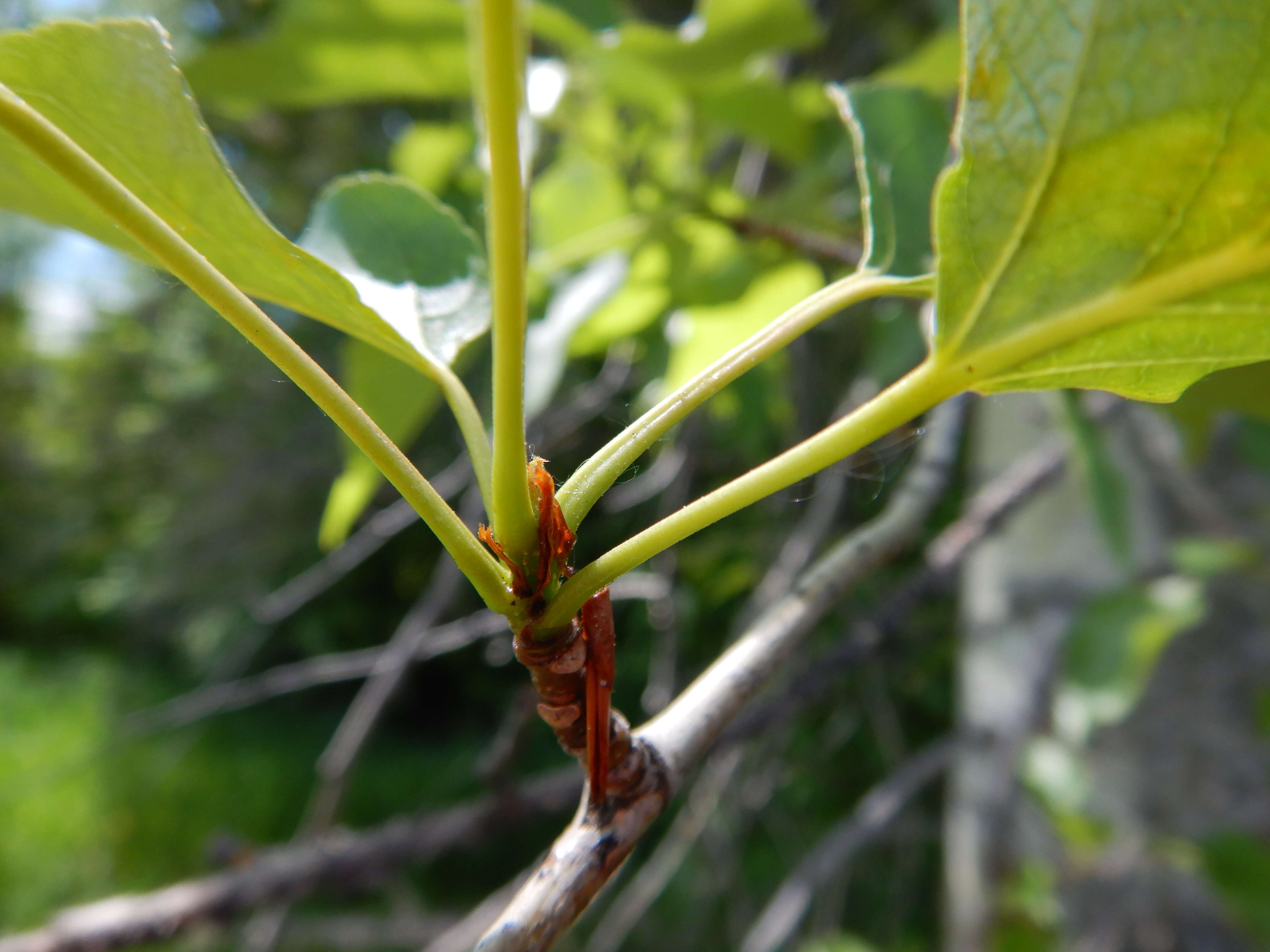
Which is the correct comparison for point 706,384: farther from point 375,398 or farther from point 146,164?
point 375,398

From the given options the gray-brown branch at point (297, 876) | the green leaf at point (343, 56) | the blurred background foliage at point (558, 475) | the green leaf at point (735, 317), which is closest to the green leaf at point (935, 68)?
the blurred background foliage at point (558, 475)

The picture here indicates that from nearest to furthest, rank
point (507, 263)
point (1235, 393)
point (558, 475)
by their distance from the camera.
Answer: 1. point (507, 263)
2. point (1235, 393)
3. point (558, 475)

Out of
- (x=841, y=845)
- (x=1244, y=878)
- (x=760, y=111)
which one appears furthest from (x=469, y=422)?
(x=1244, y=878)

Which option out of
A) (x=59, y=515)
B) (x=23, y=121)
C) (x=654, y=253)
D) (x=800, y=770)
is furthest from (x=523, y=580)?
(x=59, y=515)

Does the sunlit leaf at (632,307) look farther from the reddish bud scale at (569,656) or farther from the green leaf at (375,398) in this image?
the reddish bud scale at (569,656)

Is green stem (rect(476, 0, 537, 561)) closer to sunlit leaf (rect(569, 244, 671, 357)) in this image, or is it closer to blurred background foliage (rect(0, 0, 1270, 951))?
blurred background foliage (rect(0, 0, 1270, 951))

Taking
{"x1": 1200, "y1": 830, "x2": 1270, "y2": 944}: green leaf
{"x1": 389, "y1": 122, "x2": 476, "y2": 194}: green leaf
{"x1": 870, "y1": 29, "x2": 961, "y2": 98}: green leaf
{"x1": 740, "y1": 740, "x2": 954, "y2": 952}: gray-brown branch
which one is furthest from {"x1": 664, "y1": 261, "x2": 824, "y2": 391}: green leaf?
{"x1": 1200, "y1": 830, "x2": 1270, "y2": 944}: green leaf

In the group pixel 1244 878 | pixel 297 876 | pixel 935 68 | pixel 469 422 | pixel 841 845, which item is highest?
pixel 469 422

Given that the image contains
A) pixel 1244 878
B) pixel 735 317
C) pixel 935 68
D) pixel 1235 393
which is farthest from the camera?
pixel 1244 878
